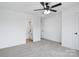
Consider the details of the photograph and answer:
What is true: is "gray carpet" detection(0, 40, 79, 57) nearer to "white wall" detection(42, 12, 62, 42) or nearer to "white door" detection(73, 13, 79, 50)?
"white door" detection(73, 13, 79, 50)

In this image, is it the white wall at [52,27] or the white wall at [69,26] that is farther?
the white wall at [52,27]

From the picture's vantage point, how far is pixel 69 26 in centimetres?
394

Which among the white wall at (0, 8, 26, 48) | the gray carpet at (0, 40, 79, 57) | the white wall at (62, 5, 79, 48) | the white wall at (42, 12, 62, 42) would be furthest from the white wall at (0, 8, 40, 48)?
the white wall at (62, 5, 79, 48)

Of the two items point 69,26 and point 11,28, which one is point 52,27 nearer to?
point 69,26

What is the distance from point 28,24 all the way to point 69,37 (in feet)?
14.6

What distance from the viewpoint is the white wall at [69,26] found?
12.3ft

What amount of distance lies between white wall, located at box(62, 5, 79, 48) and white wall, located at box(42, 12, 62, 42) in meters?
1.10

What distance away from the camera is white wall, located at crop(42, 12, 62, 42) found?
5.43 m

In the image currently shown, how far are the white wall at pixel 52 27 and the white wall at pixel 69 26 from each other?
3.61 ft

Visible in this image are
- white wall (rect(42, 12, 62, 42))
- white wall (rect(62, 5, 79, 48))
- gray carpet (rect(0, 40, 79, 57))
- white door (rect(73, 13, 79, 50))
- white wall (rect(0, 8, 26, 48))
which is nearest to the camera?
gray carpet (rect(0, 40, 79, 57))

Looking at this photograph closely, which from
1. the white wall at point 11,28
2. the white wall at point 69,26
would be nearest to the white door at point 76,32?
the white wall at point 69,26

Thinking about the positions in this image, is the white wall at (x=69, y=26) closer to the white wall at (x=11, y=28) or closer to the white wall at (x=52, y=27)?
the white wall at (x=52, y=27)

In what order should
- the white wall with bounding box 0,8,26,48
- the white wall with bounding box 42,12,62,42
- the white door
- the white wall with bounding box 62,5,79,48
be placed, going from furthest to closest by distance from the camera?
the white wall with bounding box 42,12,62,42, the white wall with bounding box 0,8,26,48, the white wall with bounding box 62,5,79,48, the white door

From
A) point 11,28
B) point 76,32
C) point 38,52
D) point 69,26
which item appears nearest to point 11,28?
point 11,28
